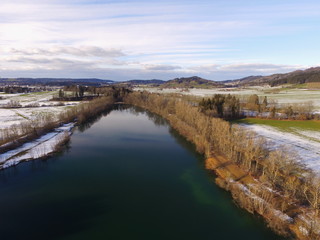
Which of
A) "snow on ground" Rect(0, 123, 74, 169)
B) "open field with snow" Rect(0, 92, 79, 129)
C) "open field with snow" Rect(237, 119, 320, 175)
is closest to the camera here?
"open field with snow" Rect(237, 119, 320, 175)

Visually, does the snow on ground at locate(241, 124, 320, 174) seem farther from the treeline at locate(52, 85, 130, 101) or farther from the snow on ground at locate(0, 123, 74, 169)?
the treeline at locate(52, 85, 130, 101)

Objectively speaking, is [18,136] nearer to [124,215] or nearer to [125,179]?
[125,179]

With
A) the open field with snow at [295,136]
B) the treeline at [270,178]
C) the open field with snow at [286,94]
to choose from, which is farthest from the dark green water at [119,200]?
the open field with snow at [286,94]

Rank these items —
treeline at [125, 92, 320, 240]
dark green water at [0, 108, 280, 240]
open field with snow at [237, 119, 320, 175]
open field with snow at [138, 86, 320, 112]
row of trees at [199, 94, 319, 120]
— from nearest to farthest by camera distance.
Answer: dark green water at [0, 108, 280, 240] → treeline at [125, 92, 320, 240] → open field with snow at [237, 119, 320, 175] → row of trees at [199, 94, 319, 120] → open field with snow at [138, 86, 320, 112]

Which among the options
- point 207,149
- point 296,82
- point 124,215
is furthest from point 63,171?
point 296,82

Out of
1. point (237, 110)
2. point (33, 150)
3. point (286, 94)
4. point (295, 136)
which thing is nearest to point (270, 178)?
point (295, 136)

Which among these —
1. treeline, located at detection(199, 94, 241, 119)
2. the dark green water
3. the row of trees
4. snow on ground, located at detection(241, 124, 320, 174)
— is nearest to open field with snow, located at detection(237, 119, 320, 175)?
snow on ground, located at detection(241, 124, 320, 174)
